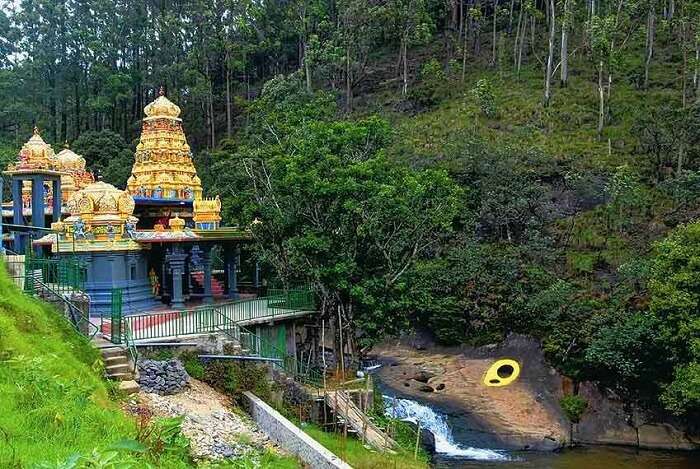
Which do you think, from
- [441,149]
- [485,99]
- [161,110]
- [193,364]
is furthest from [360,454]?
[485,99]

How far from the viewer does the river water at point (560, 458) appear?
61.6ft

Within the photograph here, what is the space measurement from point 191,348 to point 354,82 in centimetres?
3685

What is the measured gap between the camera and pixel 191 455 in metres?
10.9

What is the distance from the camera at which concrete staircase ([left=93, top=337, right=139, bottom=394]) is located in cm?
1296

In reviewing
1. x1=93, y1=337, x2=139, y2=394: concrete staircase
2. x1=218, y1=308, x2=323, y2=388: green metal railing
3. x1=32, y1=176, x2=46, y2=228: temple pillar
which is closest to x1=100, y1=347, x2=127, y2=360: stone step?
x1=93, y1=337, x2=139, y2=394: concrete staircase

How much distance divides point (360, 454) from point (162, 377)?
4748 mm

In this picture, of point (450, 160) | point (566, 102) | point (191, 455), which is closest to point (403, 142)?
point (450, 160)

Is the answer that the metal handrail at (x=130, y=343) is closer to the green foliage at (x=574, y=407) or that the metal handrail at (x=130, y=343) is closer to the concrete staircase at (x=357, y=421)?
the concrete staircase at (x=357, y=421)

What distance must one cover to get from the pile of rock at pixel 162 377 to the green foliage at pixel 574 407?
43.0ft

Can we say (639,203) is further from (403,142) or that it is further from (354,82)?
(354,82)

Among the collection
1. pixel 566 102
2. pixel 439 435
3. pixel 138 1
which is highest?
pixel 138 1

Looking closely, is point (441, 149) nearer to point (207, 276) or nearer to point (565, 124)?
point (565, 124)

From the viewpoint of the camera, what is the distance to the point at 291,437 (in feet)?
43.1

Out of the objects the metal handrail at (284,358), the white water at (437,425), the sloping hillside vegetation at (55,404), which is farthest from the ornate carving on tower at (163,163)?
the sloping hillside vegetation at (55,404)
